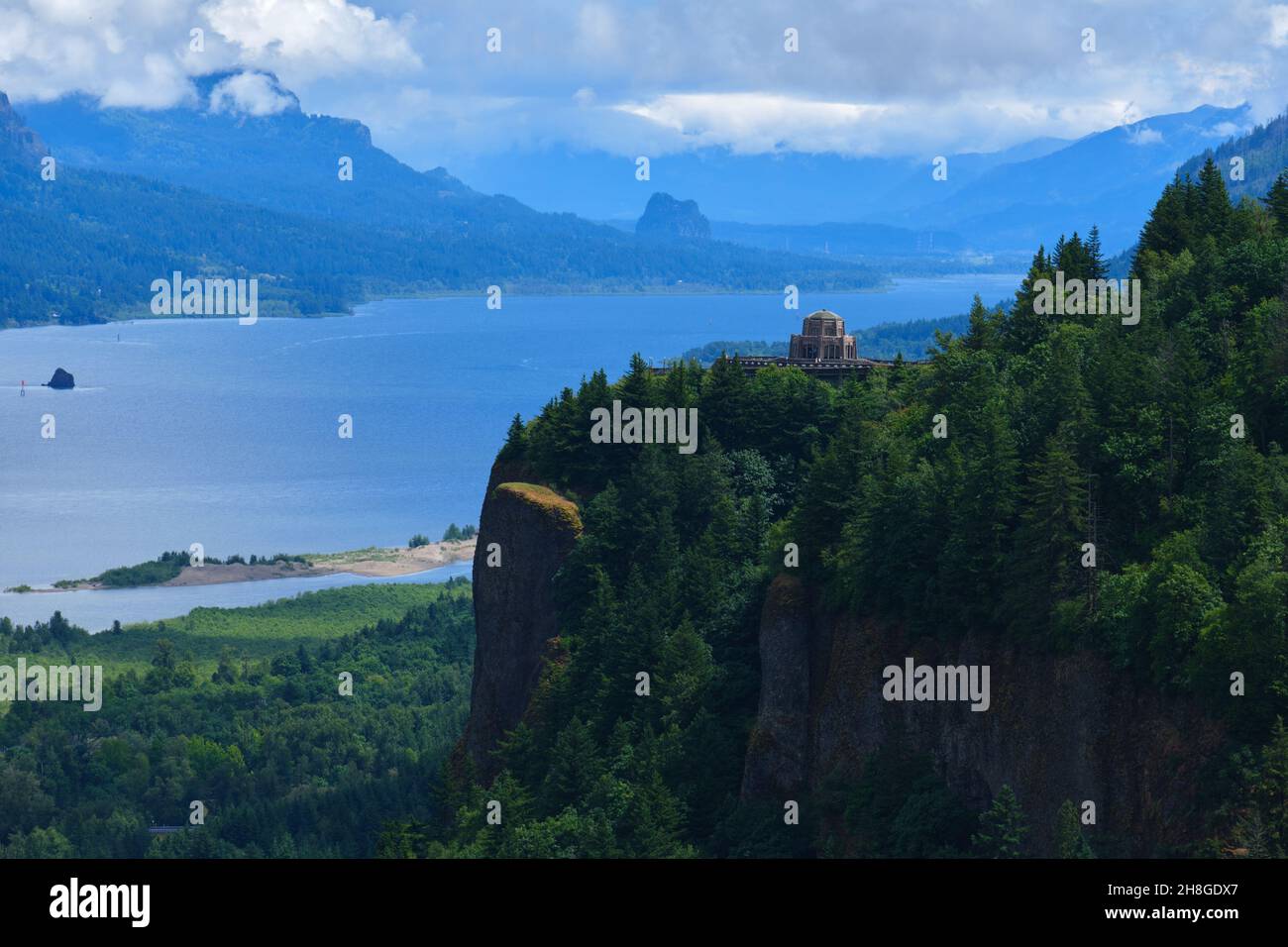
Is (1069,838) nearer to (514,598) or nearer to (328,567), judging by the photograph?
(514,598)

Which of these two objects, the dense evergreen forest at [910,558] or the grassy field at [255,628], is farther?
the grassy field at [255,628]

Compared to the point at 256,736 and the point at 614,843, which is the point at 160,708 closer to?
the point at 256,736

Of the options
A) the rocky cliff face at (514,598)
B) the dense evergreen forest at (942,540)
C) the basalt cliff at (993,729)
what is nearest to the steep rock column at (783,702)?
the basalt cliff at (993,729)

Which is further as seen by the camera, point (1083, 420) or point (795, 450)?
point (795, 450)

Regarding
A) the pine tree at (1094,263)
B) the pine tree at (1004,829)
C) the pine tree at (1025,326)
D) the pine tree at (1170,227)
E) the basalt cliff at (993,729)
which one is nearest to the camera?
the basalt cliff at (993,729)

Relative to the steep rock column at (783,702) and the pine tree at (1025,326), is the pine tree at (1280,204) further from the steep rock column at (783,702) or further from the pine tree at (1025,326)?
the steep rock column at (783,702)

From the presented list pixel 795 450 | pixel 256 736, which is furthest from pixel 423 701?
pixel 795 450

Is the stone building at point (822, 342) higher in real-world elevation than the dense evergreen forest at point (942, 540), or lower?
higher
